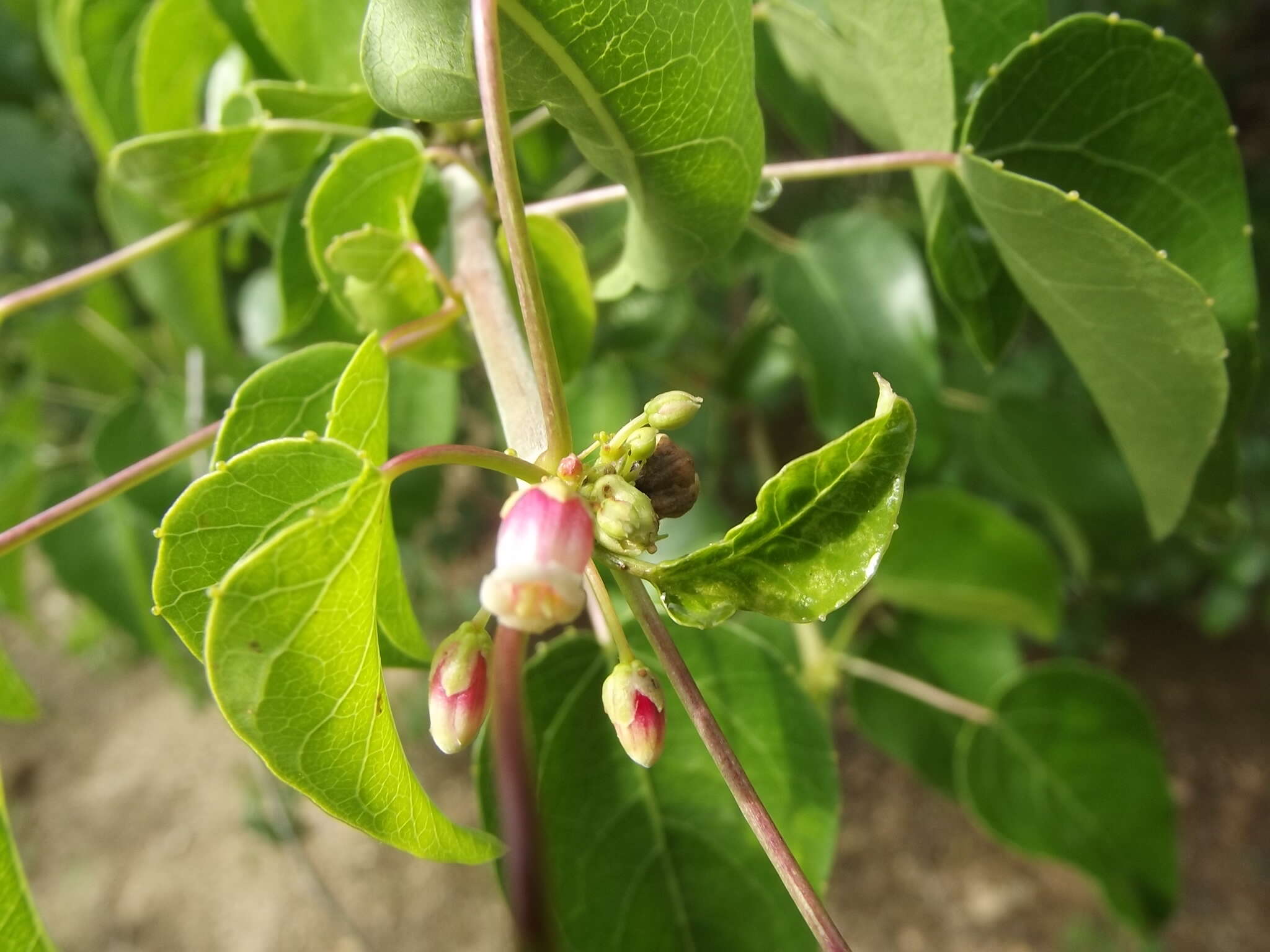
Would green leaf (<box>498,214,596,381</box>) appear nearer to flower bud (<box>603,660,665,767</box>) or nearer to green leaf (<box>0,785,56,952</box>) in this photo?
flower bud (<box>603,660,665,767</box>)

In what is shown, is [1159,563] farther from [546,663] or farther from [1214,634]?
[546,663]

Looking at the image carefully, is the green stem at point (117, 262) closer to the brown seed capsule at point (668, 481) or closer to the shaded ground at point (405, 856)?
the brown seed capsule at point (668, 481)

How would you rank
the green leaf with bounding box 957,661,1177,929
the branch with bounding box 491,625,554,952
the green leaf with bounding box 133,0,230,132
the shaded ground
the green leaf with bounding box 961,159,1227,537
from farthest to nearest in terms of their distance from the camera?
the shaded ground
the green leaf with bounding box 957,661,1177,929
the green leaf with bounding box 133,0,230,132
the green leaf with bounding box 961,159,1227,537
the branch with bounding box 491,625,554,952

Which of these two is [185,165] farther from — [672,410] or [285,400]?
[672,410]

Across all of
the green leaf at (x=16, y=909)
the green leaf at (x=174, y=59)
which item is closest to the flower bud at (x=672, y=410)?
the green leaf at (x=16, y=909)

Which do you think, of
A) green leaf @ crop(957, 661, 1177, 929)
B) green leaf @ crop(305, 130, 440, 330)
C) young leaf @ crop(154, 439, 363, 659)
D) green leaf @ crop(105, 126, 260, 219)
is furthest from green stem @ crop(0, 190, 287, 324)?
green leaf @ crop(957, 661, 1177, 929)

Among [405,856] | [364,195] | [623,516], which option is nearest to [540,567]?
[623,516]

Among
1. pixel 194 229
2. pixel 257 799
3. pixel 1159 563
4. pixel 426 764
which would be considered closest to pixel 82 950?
pixel 257 799
